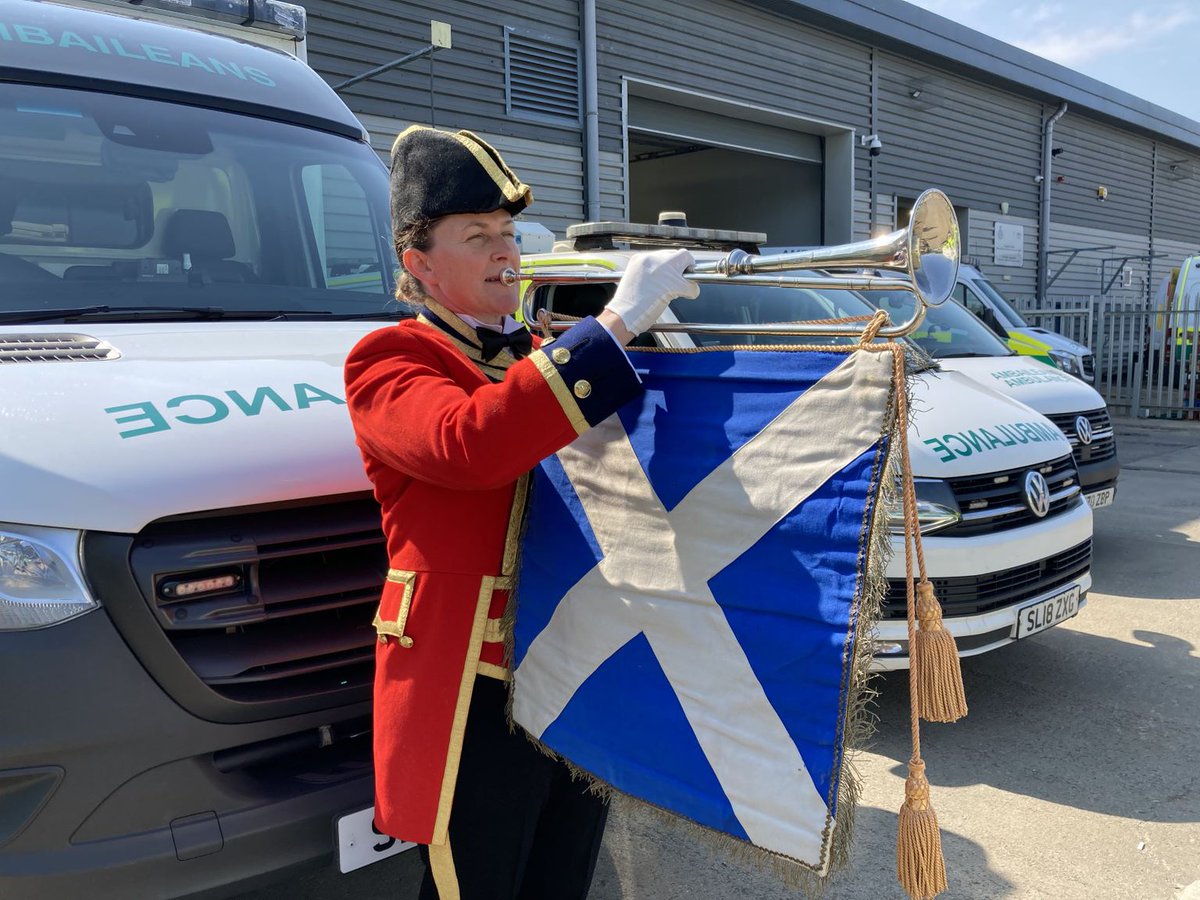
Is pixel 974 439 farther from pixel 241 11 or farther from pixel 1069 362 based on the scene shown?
pixel 1069 362

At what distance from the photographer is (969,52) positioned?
629 inches

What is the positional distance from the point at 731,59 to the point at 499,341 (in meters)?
11.8

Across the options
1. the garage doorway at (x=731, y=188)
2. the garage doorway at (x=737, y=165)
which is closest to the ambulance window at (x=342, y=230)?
the garage doorway at (x=737, y=165)

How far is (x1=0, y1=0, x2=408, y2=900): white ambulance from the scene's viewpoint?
1782 mm

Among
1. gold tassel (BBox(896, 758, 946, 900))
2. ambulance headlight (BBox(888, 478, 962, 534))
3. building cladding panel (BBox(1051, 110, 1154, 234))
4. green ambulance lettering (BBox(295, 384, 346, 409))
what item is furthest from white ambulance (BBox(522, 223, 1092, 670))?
building cladding panel (BBox(1051, 110, 1154, 234))

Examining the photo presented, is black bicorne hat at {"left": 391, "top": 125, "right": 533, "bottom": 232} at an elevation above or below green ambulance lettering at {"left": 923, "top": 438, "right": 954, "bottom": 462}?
above

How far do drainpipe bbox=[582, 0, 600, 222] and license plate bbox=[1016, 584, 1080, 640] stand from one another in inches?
297

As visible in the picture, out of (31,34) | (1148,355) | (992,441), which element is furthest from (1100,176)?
(31,34)

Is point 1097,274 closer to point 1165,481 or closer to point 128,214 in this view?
point 1165,481

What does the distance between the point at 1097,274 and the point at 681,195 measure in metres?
9.62

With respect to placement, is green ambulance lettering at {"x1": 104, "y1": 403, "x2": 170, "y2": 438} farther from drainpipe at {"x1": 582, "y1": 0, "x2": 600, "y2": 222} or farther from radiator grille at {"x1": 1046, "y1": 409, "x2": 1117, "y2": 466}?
drainpipe at {"x1": 582, "y1": 0, "x2": 600, "y2": 222}

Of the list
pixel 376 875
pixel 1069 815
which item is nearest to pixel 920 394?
pixel 1069 815

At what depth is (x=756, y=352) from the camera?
57.3 inches

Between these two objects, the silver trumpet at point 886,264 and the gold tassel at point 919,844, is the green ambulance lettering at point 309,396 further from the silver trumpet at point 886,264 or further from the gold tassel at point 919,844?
the gold tassel at point 919,844
